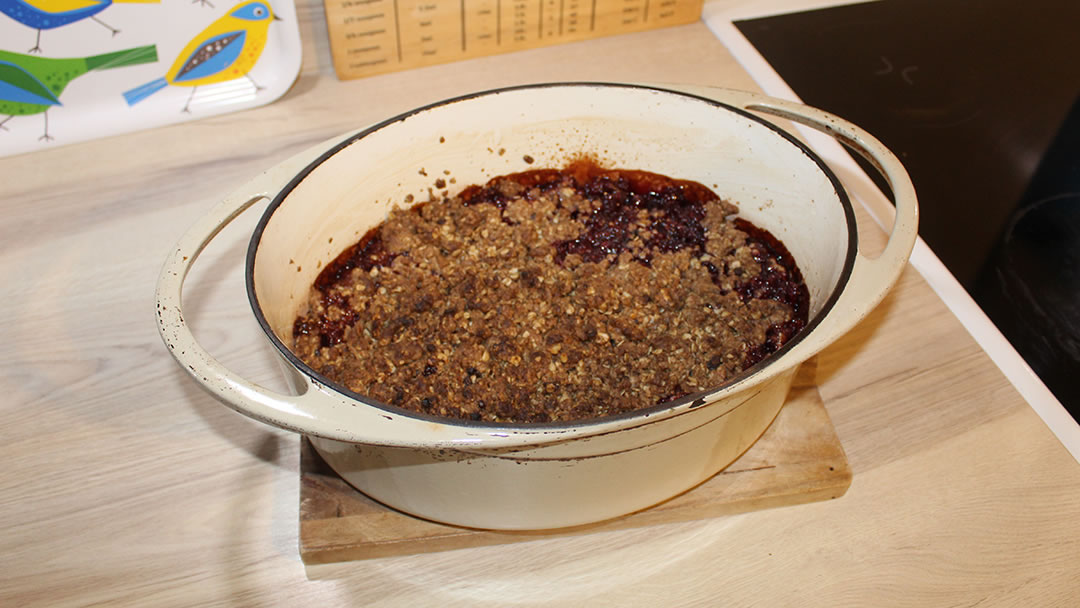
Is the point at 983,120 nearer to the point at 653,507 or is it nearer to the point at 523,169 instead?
the point at 523,169

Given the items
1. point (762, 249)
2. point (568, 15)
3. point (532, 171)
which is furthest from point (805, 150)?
point (568, 15)

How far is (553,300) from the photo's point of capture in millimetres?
801

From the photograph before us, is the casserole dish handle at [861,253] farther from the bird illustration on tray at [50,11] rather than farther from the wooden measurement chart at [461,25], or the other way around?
the bird illustration on tray at [50,11]

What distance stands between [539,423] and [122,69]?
2.60 feet

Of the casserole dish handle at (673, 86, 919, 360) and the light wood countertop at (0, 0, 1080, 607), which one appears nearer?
the casserole dish handle at (673, 86, 919, 360)

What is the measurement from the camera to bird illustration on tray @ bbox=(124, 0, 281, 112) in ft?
3.48

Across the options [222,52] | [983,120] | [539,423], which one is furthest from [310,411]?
[983,120]

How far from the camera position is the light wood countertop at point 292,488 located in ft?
2.26

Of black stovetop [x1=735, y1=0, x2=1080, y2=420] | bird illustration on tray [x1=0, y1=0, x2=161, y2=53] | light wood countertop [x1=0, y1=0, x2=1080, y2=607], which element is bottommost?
light wood countertop [x1=0, y1=0, x2=1080, y2=607]

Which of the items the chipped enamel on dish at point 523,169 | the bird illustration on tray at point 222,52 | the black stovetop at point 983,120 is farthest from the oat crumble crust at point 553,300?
the bird illustration on tray at point 222,52

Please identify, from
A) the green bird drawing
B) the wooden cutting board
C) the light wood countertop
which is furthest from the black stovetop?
the green bird drawing

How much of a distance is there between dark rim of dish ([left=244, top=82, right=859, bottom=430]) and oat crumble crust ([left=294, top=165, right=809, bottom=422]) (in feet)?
0.33

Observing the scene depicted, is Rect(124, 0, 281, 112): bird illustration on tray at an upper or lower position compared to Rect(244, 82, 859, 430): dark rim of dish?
lower

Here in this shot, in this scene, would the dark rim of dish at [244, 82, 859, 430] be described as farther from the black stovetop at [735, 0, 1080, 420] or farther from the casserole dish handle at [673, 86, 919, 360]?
the black stovetop at [735, 0, 1080, 420]
